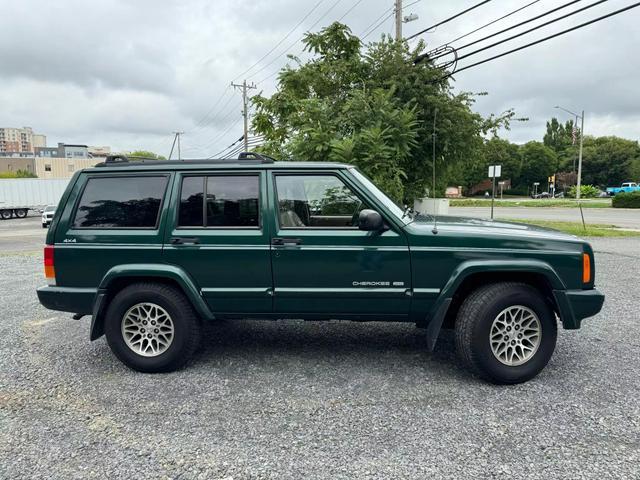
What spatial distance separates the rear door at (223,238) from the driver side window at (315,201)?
195mm

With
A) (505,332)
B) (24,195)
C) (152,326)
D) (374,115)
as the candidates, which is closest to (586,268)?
(505,332)

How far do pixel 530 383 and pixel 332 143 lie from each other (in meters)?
8.28

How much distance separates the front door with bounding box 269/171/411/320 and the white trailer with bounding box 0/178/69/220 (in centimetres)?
3641

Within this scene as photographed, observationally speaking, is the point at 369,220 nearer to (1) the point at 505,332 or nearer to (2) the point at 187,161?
(1) the point at 505,332

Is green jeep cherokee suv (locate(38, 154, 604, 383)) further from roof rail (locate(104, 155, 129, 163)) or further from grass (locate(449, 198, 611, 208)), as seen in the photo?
grass (locate(449, 198, 611, 208))

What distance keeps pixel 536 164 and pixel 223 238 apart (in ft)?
294

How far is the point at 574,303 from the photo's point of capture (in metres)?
3.58

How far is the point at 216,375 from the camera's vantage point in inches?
152

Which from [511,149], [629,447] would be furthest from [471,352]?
[511,149]

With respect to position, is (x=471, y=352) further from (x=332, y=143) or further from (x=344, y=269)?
(x=332, y=143)

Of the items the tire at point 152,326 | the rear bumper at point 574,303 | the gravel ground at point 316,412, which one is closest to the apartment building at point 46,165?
the tire at point 152,326

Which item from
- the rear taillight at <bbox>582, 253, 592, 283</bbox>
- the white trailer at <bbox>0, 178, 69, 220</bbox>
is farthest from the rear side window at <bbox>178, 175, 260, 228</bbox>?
the white trailer at <bbox>0, 178, 69, 220</bbox>

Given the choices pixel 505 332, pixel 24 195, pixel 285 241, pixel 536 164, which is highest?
pixel 536 164

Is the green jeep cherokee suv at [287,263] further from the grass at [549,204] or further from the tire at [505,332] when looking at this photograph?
the grass at [549,204]
